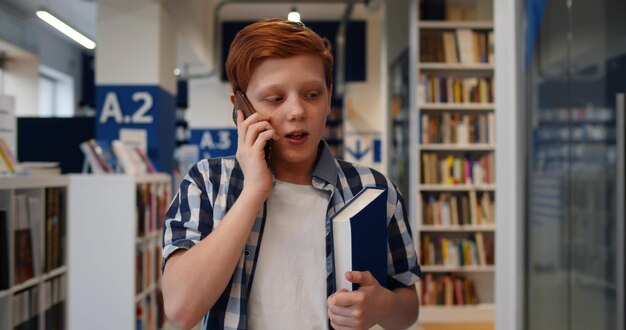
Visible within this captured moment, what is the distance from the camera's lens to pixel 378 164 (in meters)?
11.9

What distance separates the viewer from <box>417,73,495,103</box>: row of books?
6418mm

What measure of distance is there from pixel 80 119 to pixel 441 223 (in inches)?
155

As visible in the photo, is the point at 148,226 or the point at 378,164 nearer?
the point at 148,226

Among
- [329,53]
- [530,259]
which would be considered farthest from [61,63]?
[329,53]

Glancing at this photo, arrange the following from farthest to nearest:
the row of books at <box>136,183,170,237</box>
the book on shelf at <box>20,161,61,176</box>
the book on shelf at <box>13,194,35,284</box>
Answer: the row of books at <box>136,183,170,237</box> < the book on shelf at <box>20,161,61,176</box> < the book on shelf at <box>13,194,35,284</box>

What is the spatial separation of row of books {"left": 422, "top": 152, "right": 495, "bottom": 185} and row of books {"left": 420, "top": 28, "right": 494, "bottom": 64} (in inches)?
39.1

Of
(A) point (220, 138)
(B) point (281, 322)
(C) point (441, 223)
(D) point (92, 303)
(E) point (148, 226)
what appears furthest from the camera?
(A) point (220, 138)

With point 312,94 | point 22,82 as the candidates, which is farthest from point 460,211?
point 22,82

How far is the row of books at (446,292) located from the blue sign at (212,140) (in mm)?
7952

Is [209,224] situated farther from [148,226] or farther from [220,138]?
[220,138]

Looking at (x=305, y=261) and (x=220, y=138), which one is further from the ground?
(x=220, y=138)

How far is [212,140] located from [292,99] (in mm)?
13037

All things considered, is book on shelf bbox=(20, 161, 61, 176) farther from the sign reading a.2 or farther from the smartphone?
the smartphone

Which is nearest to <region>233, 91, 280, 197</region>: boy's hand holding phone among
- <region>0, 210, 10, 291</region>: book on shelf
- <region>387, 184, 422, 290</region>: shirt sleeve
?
<region>387, 184, 422, 290</region>: shirt sleeve
